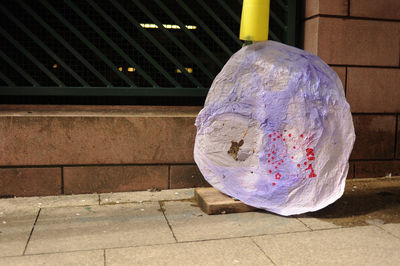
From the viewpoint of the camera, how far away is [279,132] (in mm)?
3652

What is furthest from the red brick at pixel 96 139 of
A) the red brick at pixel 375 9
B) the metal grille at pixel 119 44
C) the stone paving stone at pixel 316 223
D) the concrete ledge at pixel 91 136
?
the red brick at pixel 375 9

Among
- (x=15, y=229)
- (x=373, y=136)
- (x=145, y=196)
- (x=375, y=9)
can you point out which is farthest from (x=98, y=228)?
(x=375, y=9)

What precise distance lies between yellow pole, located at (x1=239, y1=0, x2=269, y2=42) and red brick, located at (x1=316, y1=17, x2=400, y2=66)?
1369mm

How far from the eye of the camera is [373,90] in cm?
489

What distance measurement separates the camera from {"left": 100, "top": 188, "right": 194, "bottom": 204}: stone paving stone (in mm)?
4221

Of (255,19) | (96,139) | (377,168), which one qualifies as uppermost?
(255,19)

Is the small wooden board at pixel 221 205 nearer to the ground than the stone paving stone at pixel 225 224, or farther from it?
farther from it

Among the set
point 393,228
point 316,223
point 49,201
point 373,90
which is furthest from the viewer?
point 373,90

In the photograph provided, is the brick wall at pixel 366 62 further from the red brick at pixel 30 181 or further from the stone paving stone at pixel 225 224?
the red brick at pixel 30 181

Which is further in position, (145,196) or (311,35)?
(311,35)

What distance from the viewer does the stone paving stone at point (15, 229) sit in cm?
302

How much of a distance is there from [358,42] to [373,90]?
0.63m

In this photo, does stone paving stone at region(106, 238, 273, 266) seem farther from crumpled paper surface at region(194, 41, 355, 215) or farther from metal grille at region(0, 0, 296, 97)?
metal grille at region(0, 0, 296, 97)

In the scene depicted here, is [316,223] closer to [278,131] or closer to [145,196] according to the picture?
[278,131]
